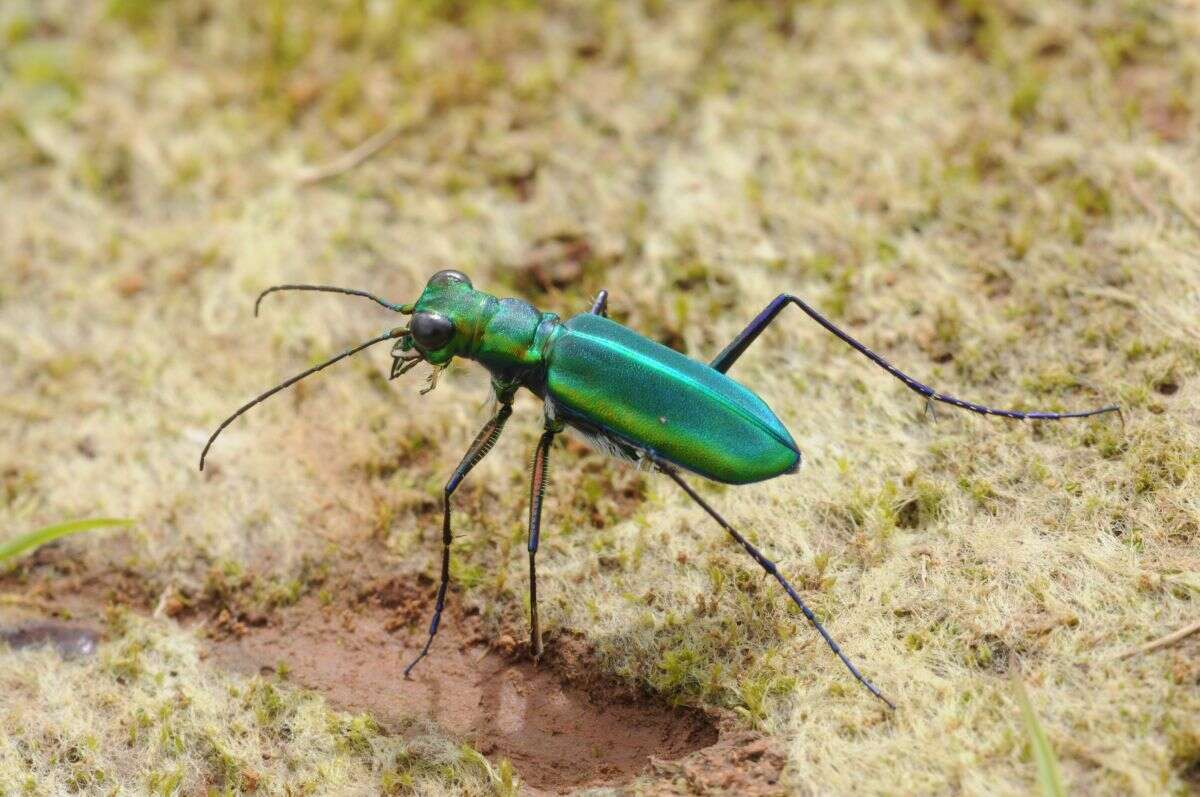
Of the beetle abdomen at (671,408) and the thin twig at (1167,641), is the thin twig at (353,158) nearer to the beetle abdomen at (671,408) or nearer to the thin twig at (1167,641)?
the beetle abdomen at (671,408)

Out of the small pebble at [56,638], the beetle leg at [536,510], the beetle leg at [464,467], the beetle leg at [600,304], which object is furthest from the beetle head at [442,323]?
the small pebble at [56,638]

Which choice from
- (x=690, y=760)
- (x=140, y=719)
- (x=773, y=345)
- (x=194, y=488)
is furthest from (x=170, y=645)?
(x=773, y=345)

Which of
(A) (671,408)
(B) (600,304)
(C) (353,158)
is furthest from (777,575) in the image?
(C) (353,158)

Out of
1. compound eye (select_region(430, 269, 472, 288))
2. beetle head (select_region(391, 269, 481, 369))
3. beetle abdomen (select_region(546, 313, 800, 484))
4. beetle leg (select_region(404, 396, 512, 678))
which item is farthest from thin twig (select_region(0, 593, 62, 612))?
beetle abdomen (select_region(546, 313, 800, 484))

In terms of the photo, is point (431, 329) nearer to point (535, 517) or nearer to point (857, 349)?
point (535, 517)

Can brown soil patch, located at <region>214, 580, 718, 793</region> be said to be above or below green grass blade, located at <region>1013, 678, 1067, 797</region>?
below

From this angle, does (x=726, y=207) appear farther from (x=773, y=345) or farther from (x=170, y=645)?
(x=170, y=645)

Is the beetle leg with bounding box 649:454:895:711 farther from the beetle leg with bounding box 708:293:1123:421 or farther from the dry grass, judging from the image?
the beetle leg with bounding box 708:293:1123:421
